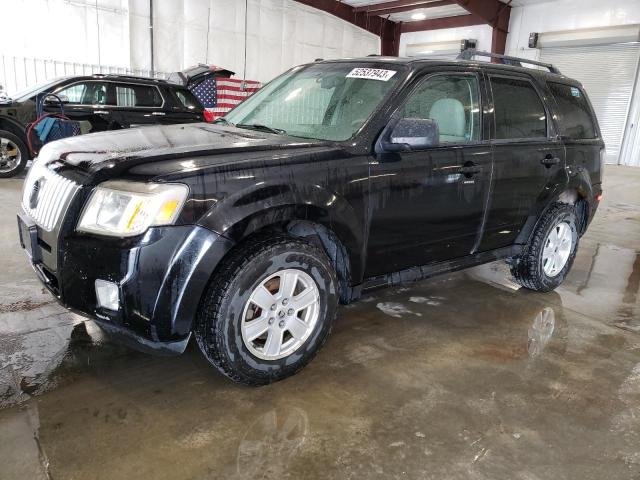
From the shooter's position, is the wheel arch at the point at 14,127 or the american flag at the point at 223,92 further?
the american flag at the point at 223,92

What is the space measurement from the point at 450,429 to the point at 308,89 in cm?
208

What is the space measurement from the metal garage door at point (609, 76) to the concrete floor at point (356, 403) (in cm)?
1253

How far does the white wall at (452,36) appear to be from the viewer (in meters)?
16.0

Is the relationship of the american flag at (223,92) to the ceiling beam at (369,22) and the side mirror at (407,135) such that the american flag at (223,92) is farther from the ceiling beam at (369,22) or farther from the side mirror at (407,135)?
the side mirror at (407,135)

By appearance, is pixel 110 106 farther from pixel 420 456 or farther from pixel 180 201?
pixel 420 456

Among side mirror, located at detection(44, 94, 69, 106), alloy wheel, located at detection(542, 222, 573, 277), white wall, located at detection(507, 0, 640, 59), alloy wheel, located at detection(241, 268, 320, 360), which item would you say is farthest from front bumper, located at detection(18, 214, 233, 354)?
white wall, located at detection(507, 0, 640, 59)

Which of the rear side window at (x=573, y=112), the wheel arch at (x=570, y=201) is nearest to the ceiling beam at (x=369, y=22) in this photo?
the rear side window at (x=573, y=112)

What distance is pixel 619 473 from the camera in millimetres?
1977

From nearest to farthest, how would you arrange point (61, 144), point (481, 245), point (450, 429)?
point (450, 429)
point (61, 144)
point (481, 245)

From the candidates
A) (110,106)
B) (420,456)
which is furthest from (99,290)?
(110,106)

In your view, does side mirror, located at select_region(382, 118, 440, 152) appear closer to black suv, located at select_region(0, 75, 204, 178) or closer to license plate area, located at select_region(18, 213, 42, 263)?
license plate area, located at select_region(18, 213, 42, 263)

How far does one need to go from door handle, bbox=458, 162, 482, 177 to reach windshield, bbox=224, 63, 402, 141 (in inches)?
25.5

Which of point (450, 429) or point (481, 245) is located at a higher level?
point (481, 245)

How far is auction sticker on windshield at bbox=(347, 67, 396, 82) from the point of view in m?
2.85
